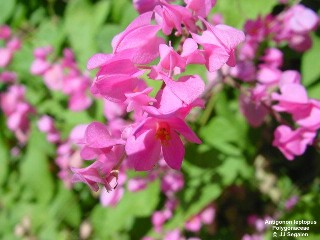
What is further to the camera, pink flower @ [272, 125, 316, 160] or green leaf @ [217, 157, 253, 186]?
green leaf @ [217, 157, 253, 186]

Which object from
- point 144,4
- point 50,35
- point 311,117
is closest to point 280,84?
point 311,117

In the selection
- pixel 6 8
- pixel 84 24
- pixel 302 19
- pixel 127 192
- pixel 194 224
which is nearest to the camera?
pixel 302 19

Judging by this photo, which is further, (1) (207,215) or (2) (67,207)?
(2) (67,207)

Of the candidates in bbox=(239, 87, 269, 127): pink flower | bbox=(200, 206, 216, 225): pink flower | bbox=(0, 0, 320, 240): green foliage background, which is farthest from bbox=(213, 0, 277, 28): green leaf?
bbox=(200, 206, 216, 225): pink flower

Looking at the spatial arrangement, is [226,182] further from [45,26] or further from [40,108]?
[45,26]

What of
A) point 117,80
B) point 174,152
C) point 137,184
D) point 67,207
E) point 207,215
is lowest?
point 67,207

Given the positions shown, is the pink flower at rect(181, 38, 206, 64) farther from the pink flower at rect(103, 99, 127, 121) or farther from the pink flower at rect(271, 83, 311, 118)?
the pink flower at rect(103, 99, 127, 121)

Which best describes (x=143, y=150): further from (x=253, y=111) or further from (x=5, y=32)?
(x=5, y=32)

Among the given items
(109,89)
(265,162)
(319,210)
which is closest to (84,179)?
→ (109,89)

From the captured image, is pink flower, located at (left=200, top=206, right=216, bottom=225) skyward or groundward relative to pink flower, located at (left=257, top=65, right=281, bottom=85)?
groundward
